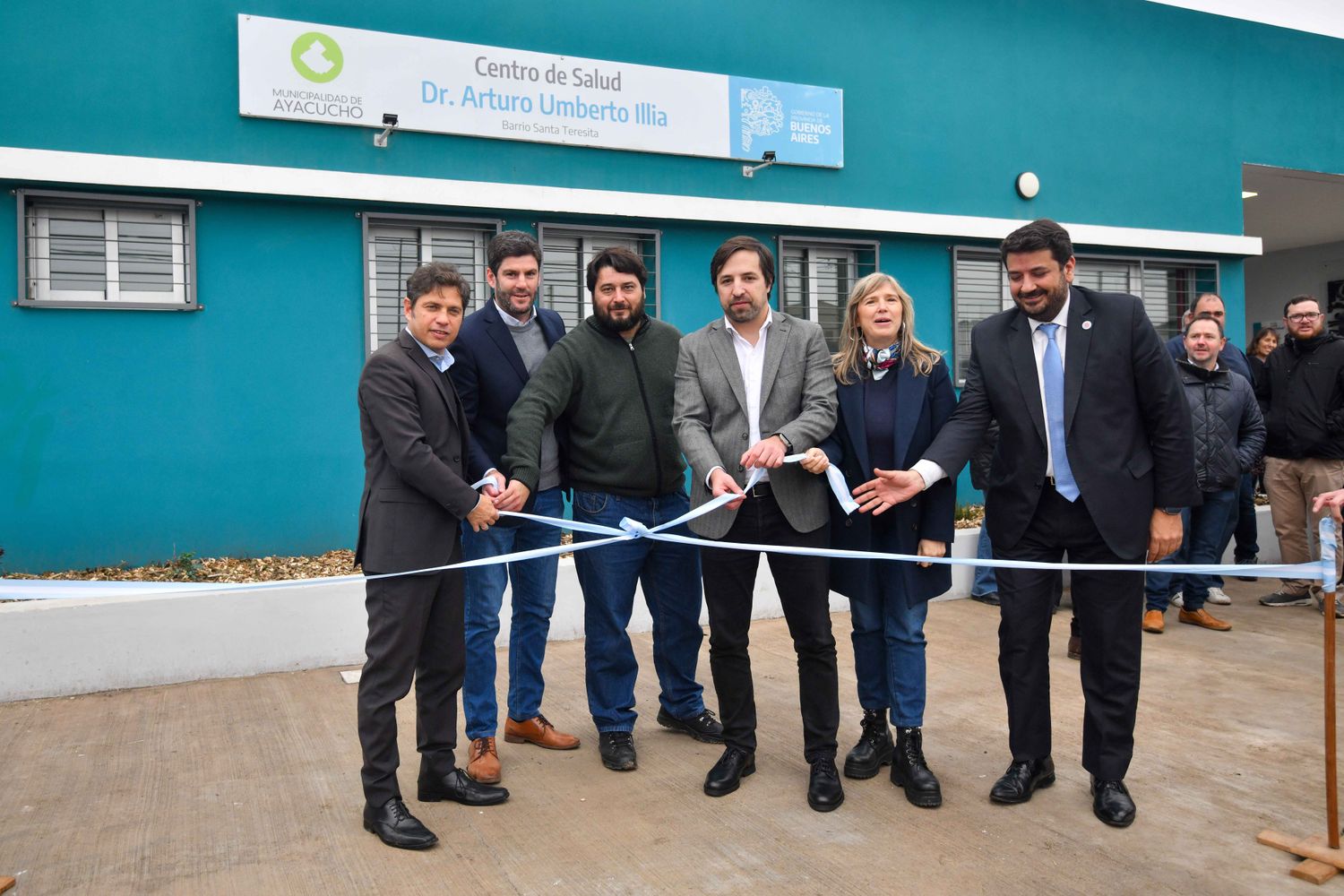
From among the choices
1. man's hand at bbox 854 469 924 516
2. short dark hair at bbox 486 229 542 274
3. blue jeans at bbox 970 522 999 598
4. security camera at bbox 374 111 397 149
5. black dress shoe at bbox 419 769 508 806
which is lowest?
black dress shoe at bbox 419 769 508 806

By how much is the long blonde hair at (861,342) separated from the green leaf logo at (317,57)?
471cm

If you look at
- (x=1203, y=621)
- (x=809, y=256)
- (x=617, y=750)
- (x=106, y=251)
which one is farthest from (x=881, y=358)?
(x=106, y=251)

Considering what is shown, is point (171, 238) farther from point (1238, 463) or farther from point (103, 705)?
point (1238, 463)

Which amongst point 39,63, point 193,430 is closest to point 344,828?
point 193,430

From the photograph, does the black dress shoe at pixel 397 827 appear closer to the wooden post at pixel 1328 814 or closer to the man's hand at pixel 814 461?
the man's hand at pixel 814 461

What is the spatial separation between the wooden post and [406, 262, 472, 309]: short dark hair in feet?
10.2

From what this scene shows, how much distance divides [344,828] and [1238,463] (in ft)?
19.5

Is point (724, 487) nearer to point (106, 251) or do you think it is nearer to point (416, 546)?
point (416, 546)

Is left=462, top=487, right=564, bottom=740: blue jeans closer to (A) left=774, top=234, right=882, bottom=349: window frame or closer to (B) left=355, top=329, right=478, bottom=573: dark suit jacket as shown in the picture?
(B) left=355, top=329, right=478, bottom=573: dark suit jacket

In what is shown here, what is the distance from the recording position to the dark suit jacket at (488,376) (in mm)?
4289

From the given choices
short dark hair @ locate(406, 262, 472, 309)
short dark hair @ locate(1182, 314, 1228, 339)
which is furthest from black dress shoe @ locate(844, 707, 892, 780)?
short dark hair @ locate(1182, 314, 1228, 339)

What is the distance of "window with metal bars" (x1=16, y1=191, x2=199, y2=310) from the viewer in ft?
21.0

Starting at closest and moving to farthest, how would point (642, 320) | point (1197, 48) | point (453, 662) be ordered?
point (453, 662), point (642, 320), point (1197, 48)

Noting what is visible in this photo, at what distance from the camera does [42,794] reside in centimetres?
394
